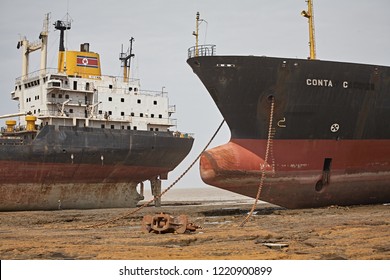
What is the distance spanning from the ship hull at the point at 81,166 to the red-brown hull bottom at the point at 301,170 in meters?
10.0

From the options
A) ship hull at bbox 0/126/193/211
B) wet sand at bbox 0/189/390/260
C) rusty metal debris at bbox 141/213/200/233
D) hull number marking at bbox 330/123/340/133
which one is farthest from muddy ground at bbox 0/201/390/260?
ship hull at bbox 0/126/193/211

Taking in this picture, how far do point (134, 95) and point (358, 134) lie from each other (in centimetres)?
1467

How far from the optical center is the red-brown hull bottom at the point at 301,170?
15266 mm

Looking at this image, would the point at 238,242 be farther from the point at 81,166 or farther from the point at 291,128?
the point at 81,166

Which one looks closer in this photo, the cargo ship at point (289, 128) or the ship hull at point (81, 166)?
the cargo ship at point (289, 128)

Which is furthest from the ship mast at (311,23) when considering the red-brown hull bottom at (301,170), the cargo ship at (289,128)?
the red-brown hull bottom at (301,170)

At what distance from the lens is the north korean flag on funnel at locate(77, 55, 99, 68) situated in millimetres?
28344

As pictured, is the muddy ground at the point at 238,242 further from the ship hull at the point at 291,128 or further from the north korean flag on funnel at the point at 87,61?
the north korean flag on funnel at the point at 87,61

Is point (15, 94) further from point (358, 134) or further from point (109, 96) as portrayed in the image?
point (358, 134)

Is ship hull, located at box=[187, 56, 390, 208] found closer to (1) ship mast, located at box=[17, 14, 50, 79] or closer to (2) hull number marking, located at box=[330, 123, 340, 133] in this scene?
(2) hull number marking, located at box=[330, 123, 340, 133]

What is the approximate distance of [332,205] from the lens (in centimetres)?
1606

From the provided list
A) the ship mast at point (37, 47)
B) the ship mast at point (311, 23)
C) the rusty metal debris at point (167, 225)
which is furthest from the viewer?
the ship mast at point (37, 47)
